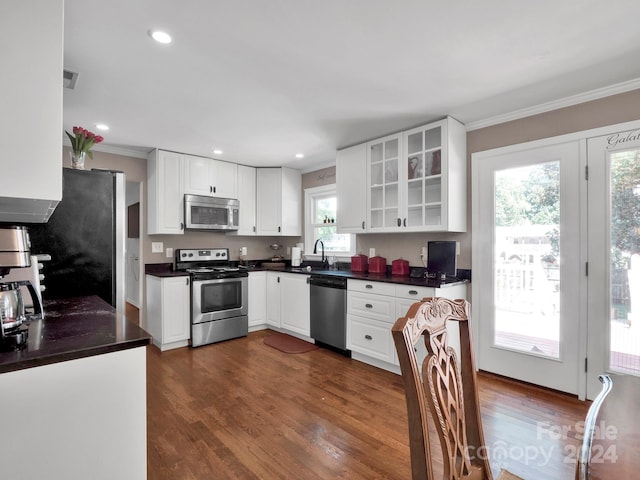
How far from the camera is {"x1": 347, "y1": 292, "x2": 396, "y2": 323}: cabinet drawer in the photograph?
3055 millimetres

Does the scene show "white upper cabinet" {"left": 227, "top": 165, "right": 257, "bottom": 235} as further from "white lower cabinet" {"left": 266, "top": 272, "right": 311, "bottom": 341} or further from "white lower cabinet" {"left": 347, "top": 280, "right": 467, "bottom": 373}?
"white lower cabinet" {"left": 347, "top": 280, "right": 467, "bottom": 373}

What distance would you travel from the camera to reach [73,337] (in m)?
1.22

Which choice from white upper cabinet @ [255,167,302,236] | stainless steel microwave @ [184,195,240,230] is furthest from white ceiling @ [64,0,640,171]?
white upper cabinet @ [255,167,302,236]

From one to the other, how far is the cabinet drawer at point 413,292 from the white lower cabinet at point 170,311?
2.45 metres

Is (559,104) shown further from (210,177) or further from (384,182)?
(210,177)

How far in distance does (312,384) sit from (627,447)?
2260 mm

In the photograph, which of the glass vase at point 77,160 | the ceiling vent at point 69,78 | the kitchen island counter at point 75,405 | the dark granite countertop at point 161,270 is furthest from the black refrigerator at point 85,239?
the dark granite countertop at point 161,270

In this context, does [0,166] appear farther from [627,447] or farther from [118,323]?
[627,447]

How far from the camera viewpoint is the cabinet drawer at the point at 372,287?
3049mm

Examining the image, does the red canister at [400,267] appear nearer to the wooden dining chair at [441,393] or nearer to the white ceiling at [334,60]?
the white ceiling at [334,60]

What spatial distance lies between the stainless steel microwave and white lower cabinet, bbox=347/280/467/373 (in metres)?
2.03

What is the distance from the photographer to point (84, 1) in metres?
1.54

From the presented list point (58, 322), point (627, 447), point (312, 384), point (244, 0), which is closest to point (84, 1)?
point (244, 0)

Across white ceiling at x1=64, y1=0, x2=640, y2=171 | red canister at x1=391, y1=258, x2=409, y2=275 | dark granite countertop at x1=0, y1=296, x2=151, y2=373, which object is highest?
white ceiling at x1=64, y1=0, x2=640, y2=171
